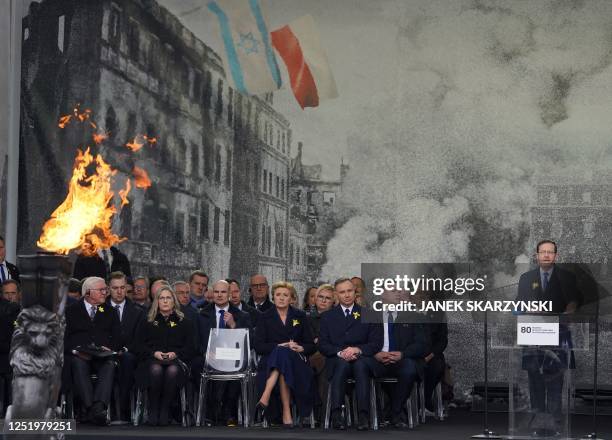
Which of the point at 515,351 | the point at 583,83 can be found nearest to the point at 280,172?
the point at 583,83

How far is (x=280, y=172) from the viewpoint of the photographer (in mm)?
13453

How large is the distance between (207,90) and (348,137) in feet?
5.76

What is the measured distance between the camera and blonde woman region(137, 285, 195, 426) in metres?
9.42

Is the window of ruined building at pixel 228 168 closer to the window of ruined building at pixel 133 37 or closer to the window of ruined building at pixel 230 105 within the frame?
the window of ruined building at pixel 230 105

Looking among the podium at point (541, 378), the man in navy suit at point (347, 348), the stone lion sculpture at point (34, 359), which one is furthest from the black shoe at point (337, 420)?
the stone lion sculpture at point (34, 359)

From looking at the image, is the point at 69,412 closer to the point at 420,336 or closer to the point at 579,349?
Result: the point at 420,336

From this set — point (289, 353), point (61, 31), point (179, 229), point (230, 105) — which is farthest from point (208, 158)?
point (289, 353)

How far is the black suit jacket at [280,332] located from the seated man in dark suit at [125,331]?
A: 1013mm

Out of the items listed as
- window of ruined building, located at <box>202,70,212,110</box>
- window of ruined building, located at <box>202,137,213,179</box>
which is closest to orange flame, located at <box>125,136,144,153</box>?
window of ruined building, located at <box>202,137,213,179</box>

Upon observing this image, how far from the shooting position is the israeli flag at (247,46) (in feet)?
44.3

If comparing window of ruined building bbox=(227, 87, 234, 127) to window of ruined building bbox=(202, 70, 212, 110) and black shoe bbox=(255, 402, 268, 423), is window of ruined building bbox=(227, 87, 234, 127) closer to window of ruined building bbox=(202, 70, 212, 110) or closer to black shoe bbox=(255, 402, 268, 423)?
window of ruined building bbox=(202, 70, 212, 110)

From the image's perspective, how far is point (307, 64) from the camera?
1338cm

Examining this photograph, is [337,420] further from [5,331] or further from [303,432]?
[5,331]

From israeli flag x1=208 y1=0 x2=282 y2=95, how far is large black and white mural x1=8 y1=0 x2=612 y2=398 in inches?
4.7
